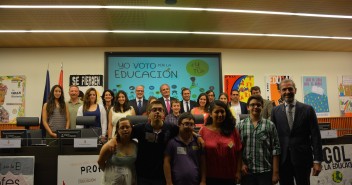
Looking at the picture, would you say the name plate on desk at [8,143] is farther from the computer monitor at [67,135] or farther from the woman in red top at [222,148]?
the woman in red top at [222,148]

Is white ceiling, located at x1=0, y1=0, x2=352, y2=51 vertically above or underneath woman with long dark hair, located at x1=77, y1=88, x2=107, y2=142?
above

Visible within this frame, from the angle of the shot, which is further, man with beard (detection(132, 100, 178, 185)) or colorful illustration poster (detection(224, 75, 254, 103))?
colorful illustration poster (detection(224, 75, 254, 103))

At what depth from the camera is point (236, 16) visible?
556 centimetres

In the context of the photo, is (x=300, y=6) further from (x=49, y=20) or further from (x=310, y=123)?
(x=49, y=20)

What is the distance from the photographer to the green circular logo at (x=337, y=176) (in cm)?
388

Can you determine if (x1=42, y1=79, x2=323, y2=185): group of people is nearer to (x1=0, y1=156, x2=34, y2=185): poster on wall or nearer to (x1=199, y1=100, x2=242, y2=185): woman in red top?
(x1=199, y1=100, x2=242, y2=185): woman in red top

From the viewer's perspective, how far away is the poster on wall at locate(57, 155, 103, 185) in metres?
3.35

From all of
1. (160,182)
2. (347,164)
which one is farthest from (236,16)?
(160,182)

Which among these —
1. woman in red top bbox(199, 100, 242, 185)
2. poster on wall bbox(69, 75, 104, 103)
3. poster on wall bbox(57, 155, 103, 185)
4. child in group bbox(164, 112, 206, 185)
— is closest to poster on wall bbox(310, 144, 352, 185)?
woman in red top bbox(199, 100, 242, 185)

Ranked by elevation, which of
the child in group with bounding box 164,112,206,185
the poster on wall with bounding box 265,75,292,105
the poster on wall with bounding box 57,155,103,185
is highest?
the poster on wall with bounding box 265,75,292,105

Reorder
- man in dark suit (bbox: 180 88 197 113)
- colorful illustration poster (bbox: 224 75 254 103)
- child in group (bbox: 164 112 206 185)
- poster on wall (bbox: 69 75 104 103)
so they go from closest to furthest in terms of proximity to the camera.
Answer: child in group (bbox: 164 112 206 185) → man in dark suit (bbox: 180 88 197 113) → poster on wall (bbox: 69 75 104 103) → colorful illustration poster (bbox: 224 75 254 103)

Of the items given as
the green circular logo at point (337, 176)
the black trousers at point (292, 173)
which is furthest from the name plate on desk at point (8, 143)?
the green circular logo at point (337, 176)

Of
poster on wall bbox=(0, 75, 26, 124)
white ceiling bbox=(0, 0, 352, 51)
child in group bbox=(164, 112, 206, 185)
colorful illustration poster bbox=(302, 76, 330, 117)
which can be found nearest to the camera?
child in group bbox=(164, 112, 206, 185)

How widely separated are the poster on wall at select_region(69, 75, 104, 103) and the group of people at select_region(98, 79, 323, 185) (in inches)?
212
